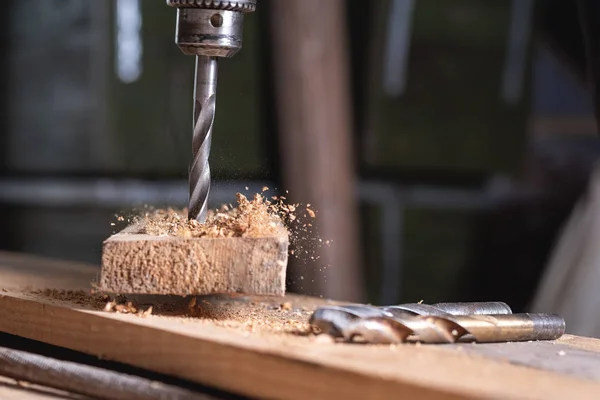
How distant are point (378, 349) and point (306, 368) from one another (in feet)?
0.39

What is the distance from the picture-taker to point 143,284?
1.30 meters

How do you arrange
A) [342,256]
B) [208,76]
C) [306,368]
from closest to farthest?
1. [306,368]
2. [208,76]
3. [342,256]

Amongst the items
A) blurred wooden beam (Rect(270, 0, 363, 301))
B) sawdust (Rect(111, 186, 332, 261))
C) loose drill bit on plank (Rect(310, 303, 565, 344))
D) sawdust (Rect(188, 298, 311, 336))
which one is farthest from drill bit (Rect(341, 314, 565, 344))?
blurred wooden beam (Rect(270, 0, 363, 301))

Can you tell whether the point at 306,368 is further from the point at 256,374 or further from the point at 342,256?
the point at 342,256

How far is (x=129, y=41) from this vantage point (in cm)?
407

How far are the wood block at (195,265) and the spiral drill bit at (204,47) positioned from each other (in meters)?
0.18

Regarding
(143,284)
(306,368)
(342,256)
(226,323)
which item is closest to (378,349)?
(306,368)

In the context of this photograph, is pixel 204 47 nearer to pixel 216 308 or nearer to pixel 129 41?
pixel 216 308

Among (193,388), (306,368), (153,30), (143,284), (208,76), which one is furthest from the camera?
(153,30)

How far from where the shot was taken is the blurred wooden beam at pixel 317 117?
3.39m

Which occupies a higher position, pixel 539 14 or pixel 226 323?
pixel 539 14

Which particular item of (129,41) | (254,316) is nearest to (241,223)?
(254,316)

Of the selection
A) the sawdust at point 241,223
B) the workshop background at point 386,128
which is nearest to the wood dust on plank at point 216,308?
the sawdust at point 241,223

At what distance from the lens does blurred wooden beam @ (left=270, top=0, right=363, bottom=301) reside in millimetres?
3387
